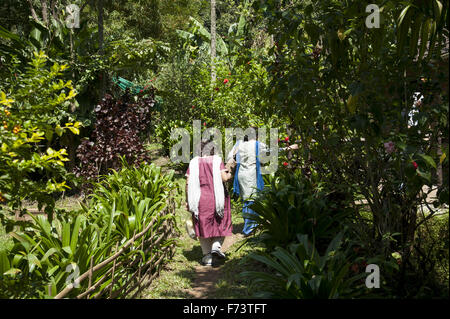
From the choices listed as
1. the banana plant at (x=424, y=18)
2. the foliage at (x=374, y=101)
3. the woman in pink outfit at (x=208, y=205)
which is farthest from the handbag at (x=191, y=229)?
the banana plant at (x=424, y=18)

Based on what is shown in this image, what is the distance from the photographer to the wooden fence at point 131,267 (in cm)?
348

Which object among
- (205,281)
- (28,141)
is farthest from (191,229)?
(28,141)

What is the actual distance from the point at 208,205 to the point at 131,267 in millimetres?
1496

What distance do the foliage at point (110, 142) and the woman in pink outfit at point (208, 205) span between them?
338 cm

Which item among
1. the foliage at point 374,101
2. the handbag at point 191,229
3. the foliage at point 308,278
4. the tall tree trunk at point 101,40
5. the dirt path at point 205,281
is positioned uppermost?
the tall tree trunk at point 101,40

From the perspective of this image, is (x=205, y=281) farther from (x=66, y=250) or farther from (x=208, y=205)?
(x=66, y=250)

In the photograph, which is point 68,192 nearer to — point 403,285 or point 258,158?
point 258,158

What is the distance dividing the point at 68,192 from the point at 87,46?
11.8 feet

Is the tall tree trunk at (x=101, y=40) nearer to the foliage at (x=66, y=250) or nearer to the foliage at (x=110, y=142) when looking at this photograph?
the foliage at (x=110, y=142)

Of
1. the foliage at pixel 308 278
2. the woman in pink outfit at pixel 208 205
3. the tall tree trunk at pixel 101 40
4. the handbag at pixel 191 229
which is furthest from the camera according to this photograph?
the tall tree trunk at pixel 101 40

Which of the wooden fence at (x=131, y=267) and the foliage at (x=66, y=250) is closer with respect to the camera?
the foliage at (x=66, y=250)

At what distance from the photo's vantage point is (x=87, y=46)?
34.4ft

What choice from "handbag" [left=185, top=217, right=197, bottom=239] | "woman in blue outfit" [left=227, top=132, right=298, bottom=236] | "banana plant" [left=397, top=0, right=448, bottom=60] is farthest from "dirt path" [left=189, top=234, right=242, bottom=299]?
"banana plant" [left=397, top=0, right=448, bottom=60]
